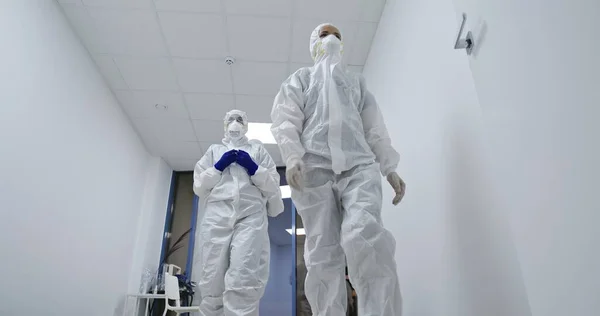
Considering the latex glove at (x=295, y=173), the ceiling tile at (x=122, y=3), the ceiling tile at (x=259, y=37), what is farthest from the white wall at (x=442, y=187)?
the ceiling tile at (x=122, y=3)

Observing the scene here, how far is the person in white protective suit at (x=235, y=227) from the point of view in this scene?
6.02 ft

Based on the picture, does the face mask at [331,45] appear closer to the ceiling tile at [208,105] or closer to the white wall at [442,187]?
the white wall at [442,187]

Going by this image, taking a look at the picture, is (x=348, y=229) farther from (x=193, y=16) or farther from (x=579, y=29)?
(x=193, y=16)

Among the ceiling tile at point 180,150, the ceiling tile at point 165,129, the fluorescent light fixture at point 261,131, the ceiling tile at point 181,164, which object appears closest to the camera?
the ceiling tile at point 165,129

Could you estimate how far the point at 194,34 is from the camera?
111 inches

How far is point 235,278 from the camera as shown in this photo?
1817 mm

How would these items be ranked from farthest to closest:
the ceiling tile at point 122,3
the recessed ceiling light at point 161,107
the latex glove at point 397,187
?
the recessed ceiling light at point 161,107 < the ceiling tile at point 122,3 < the latex glove at point 397,187

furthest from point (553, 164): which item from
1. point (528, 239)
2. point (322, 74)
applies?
point (322, 74)

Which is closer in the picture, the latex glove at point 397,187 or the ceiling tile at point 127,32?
the latex glove at point 397,187

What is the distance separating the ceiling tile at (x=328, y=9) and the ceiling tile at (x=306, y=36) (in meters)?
0.05

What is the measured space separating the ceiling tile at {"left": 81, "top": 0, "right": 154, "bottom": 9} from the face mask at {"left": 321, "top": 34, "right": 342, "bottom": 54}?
1.54 metres

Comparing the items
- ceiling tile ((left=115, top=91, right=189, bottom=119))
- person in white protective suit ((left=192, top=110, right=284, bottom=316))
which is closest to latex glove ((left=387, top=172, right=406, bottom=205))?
person in white protective suit ((left=192, top=110, right=284, bottom=316))

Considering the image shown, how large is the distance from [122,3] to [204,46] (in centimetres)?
63

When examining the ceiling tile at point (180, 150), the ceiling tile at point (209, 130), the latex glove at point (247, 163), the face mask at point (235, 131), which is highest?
the ceiling tile at point (209, 130)
